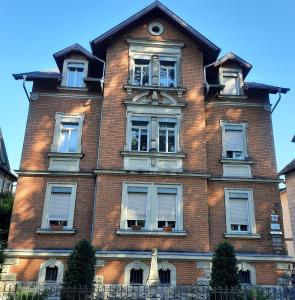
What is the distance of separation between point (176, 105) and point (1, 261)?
9.64 meters

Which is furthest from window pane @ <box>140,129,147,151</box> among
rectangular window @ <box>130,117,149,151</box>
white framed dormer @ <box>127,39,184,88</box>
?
white framed dormer @ <box>127,39,184,88</box>

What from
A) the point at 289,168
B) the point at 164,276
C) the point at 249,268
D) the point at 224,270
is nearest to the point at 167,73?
the point at 164,276

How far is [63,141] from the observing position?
53.7 ft

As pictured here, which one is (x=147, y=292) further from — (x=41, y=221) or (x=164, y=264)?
(x=41, y=221)

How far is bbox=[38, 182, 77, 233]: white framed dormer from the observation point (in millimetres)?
14812

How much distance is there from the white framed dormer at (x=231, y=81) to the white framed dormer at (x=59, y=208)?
856 centimetres

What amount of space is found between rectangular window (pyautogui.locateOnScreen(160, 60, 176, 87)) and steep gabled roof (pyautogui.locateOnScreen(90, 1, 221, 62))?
1.67 meters

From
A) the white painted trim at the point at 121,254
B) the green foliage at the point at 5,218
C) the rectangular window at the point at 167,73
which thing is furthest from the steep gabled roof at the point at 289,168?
the green foliage at the point at 5,218

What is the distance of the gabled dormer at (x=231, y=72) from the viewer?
17.8 m

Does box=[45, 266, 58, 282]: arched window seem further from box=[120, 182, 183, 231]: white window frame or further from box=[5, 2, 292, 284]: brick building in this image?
box=[120, 182, 183, 231]: white window frame

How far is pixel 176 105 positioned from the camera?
53.8 feet

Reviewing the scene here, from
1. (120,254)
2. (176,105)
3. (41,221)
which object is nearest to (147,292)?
(120,254)

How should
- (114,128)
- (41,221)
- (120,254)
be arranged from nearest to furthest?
(120,254) < (41,221) < (114,128)

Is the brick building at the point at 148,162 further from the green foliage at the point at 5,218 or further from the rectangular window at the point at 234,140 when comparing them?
the green foliage at the point at 5,218
